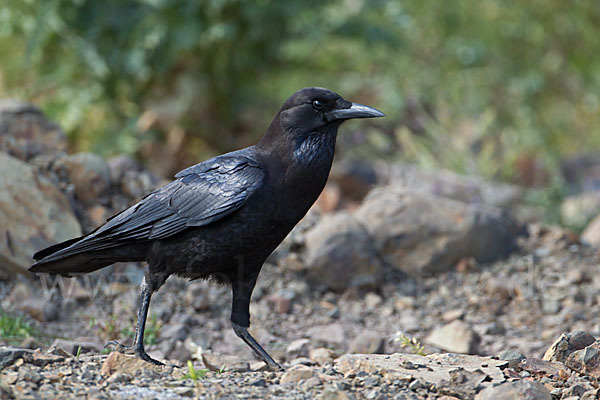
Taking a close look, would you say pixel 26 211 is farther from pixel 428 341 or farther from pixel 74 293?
pixel 428 341

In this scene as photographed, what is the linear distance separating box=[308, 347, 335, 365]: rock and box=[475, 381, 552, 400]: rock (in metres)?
1.39

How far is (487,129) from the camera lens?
9.19 meters

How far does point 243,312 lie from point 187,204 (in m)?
0.67

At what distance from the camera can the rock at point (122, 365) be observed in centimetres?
330

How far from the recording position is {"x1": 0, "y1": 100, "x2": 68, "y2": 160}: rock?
5957mm

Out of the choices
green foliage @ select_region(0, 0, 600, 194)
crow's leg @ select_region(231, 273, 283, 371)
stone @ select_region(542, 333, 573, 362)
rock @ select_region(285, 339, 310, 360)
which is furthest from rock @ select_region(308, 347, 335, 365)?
green foliage @ select_region(0, 0, 600, 194)

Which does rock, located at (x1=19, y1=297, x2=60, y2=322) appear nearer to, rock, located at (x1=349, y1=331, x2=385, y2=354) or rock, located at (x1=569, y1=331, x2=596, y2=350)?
rock, located at (x1=349, y1=331, x2=385, y2=354)

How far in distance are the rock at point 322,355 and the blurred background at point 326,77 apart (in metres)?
3.14

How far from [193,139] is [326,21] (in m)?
1.77

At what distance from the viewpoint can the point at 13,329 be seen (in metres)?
4.53

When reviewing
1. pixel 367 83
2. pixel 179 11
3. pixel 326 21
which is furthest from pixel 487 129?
pixel 179 11

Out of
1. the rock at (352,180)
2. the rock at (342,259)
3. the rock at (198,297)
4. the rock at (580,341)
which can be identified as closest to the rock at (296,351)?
the rock at (198,297)

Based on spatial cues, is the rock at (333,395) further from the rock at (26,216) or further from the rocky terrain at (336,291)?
the rock at (26,216)

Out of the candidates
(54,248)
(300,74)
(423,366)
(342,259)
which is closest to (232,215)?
(54,248)
